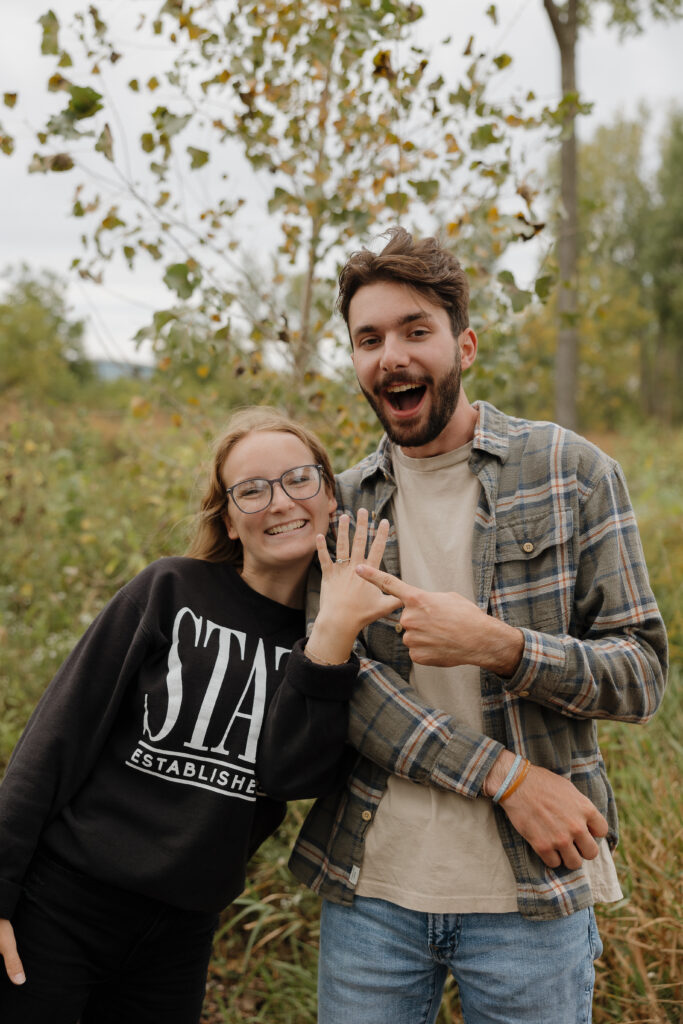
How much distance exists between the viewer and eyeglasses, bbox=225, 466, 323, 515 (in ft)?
6.51

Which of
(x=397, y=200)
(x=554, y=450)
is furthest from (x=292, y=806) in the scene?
(x=397, y=200)

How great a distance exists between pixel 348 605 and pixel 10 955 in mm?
1054

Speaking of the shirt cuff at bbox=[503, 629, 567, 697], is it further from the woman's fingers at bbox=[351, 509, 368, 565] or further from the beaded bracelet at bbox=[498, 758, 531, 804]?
the woman's fingers at bbox=[351, 509, 368, 565]

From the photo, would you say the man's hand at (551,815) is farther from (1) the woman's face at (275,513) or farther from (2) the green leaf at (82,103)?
(2) the green leaf at (82,103)

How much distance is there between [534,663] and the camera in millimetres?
1625

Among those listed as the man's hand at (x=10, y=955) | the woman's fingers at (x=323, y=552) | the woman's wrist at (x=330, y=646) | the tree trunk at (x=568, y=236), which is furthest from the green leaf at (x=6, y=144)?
the tree trunk at (x=568, y=236)

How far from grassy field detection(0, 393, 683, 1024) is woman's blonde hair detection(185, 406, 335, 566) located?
545mm

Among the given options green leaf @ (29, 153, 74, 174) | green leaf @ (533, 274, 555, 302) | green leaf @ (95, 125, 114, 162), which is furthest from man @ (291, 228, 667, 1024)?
green leaf @ (29, 153, 74, 174)

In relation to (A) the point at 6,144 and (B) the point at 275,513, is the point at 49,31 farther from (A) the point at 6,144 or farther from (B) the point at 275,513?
(B) the point at 275,513

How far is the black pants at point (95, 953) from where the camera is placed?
71.0 inches

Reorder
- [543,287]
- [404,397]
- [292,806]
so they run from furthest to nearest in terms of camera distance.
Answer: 1. [292,806]
2. [543,287]
3. [404,397]

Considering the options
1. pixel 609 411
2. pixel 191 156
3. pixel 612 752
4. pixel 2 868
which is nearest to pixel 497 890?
pixel 2 868

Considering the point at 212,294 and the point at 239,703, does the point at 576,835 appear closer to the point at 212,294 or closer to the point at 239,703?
the point at 239,703

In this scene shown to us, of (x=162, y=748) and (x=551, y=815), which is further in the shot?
(x=162, y=748)
